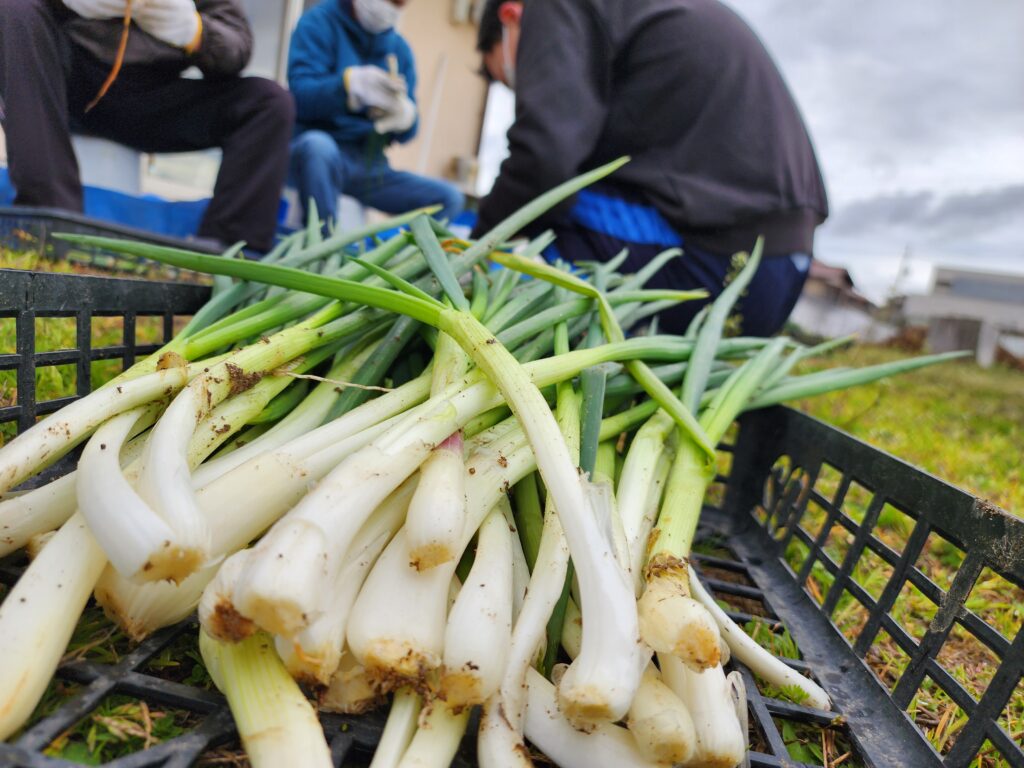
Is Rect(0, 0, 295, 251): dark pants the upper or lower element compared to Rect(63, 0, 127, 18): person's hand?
lower

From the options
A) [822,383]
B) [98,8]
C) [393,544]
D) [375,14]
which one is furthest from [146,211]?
[822,383]

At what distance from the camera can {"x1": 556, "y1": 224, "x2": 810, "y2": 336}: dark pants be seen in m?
1.94

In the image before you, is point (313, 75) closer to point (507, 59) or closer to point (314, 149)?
point (314, 149)

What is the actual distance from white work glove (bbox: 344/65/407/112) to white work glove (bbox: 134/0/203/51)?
1.56m

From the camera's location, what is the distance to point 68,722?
523 millimetres

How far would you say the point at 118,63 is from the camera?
1.26 metres

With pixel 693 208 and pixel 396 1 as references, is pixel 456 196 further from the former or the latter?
pixel 693 208

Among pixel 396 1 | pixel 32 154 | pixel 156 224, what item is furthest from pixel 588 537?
pixel 396 1

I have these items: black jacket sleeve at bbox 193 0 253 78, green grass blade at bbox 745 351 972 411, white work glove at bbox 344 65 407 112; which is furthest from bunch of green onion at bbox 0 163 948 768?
white work glove at bbox 344 65 407 112

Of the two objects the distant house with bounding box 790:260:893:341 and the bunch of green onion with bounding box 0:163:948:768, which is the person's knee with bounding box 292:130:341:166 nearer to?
the bunch of green onion with bounding box 0:163:948:768

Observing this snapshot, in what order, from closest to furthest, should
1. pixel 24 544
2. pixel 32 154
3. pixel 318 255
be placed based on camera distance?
1. pixel 24 544
2. pixel 318 255
3. pixel 32 154

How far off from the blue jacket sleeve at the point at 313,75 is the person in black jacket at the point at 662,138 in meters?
1.31

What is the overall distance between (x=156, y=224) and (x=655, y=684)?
7.44 feet

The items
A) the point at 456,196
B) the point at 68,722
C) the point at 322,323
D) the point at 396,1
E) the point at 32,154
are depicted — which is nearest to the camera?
the point at 68,722
